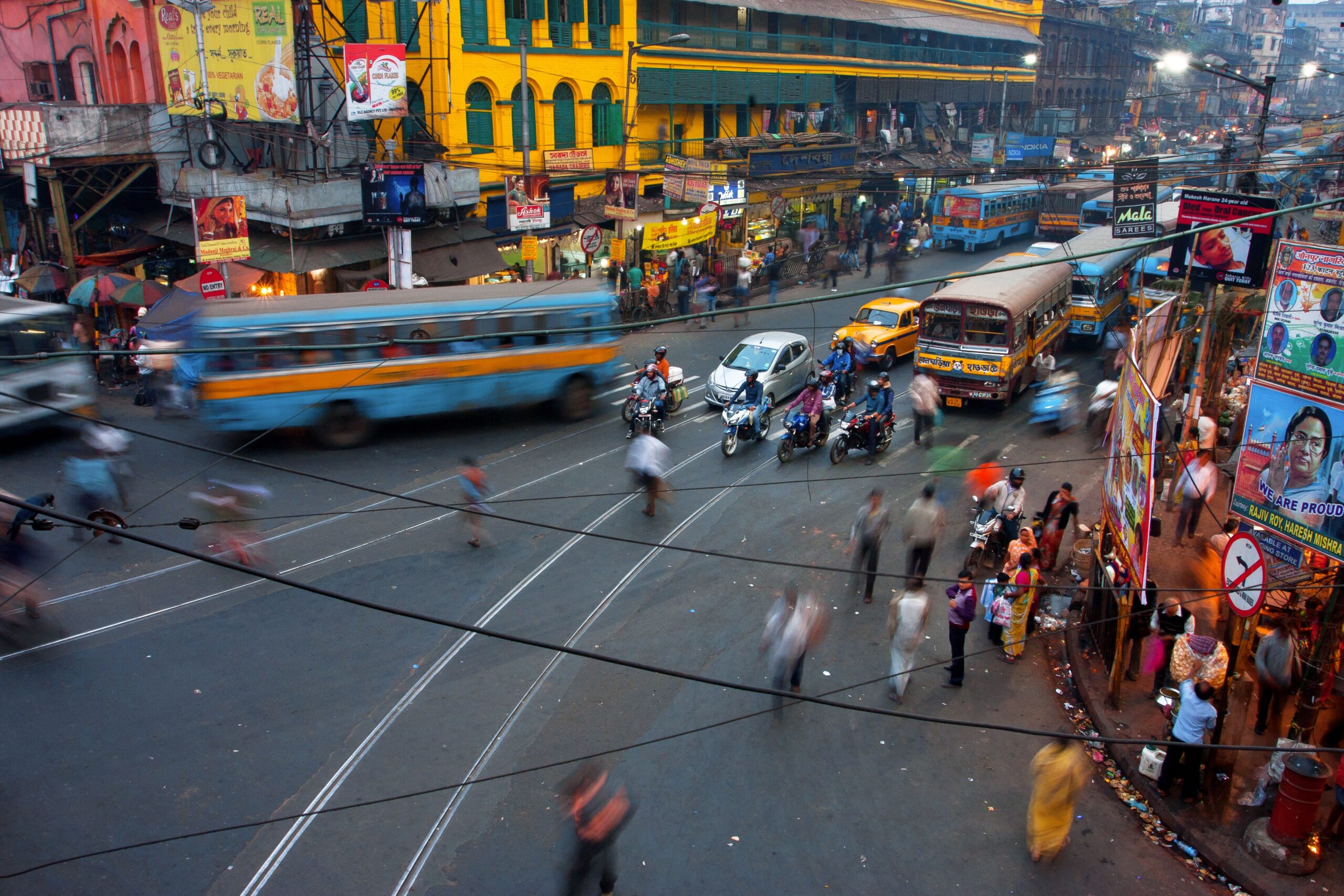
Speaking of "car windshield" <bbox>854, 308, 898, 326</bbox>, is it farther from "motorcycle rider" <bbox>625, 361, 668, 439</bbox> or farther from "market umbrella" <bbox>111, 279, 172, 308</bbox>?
"market umbrella" <bbox>111, 279, 172, 308</bbox>

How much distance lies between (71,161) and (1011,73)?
51805 millimetres

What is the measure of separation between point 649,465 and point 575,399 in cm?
527

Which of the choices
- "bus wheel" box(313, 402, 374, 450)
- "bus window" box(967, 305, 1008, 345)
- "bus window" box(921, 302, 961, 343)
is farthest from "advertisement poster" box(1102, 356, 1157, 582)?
"bus wheel" box(313, 402, 374, 450)

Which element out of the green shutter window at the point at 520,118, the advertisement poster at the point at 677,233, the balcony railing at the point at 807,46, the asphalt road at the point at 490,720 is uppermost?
the balcony railing at the point at 807,46

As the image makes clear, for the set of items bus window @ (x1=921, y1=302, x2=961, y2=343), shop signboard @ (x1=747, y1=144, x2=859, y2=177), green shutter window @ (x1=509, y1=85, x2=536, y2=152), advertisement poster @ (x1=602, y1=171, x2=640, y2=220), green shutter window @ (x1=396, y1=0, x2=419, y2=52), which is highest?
green shutter window @ (x1=396, y1=0, x2=419, y2=52)

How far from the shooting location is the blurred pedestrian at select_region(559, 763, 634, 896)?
6.19 metres

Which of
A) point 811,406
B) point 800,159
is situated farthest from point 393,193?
point 800,159

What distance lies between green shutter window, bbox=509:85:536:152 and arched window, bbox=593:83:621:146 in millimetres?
2673

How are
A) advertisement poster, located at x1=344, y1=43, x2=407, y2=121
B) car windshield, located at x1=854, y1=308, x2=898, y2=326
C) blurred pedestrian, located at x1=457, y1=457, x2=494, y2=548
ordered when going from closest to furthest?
1. blurred pedestrian, located at x1=457, y1=457, x2=494, y2=548
2. advertisement poster, located at x1=344, y1=43, x2=407, y2=121
3. car windshield, located at x1=854, y1=308, x2=898, y2=326

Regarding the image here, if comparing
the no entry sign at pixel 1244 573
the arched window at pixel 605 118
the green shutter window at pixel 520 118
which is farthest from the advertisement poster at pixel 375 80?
the no entry sign at pixel 1244 573

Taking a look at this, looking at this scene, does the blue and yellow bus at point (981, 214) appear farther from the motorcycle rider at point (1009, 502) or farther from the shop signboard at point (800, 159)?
the motorcycle rider at point (1009, 502)

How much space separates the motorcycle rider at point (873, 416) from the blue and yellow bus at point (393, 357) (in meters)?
5.14

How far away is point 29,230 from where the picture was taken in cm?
2500

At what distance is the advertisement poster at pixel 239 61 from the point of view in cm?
2142
